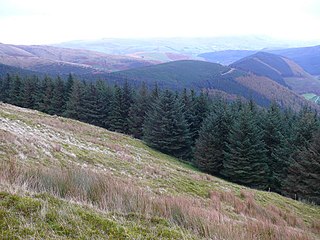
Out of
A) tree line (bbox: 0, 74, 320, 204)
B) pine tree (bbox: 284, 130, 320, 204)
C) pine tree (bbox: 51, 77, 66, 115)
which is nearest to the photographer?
pine tree (bbox: 284, 130, 320, 204)

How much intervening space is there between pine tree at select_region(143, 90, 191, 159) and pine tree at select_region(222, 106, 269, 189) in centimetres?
915

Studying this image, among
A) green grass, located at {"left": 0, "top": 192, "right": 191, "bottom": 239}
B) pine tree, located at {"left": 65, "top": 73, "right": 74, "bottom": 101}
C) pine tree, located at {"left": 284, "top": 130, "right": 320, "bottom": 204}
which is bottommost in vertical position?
pine tree, located at {"left": 284, "top": 130, "right": 320, "bottom": 204}

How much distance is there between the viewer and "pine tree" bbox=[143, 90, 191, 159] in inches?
1665

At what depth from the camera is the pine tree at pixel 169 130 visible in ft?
139

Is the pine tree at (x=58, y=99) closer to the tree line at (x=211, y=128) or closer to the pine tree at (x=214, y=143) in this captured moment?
the tree line at (x=211, y=128)

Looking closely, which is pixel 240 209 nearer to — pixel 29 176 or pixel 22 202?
pixel 29 176

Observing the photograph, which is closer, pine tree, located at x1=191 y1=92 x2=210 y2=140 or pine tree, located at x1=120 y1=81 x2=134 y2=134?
pine tree, located at x1=191 y1=92 x2=210 y2=140

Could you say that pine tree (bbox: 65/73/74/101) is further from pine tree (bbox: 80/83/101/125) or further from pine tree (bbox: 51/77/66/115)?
pine tree (bbox: 80/83/101/125)

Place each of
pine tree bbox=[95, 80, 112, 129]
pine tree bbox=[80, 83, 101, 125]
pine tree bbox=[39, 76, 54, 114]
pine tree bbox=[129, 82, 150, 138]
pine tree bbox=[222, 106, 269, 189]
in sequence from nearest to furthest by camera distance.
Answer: pine tree bbox=[222, 106, 269, 189]
pine tree bbox=[129, 82, 150, 138]
pine tree bbox=[80, 83, 101, 125]
pine tree bbox=[95, 80, 112, 129]
pine tree bbox=[39, 76, 54, 114]

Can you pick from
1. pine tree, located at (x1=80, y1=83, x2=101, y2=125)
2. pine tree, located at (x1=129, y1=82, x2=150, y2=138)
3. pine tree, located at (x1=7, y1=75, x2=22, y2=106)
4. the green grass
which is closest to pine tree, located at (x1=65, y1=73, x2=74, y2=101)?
pine tree, located at (x1=80, y1=83, x2=101, y2=125)

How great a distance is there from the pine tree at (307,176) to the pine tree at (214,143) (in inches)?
352

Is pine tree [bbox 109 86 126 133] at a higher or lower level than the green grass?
lower

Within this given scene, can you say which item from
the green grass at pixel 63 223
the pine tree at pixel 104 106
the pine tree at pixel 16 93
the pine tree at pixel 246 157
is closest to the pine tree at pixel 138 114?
the pine tree at pixel 104 106

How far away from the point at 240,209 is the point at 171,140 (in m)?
29.1
